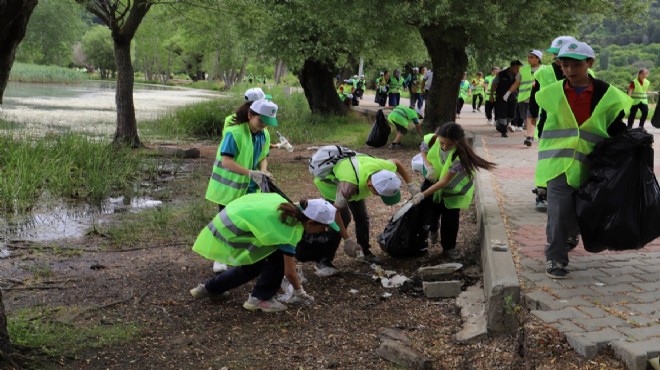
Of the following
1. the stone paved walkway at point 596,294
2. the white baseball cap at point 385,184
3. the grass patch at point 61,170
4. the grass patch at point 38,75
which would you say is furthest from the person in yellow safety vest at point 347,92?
the grass patch at point 38,75

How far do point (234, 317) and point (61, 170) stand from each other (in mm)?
5561

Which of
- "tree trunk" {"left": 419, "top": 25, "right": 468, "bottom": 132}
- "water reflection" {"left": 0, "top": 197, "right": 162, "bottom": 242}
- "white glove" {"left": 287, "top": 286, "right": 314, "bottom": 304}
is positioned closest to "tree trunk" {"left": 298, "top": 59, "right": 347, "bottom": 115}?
"tree trunk" {"left": 419, "top": 25, "right": 468, "bottom": 132}

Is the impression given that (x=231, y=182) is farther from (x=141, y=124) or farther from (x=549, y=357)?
(x=141, y=124)

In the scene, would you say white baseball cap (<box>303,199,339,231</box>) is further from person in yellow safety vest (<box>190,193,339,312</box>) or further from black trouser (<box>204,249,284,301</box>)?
black trouser (<box>204,249,284,301</box>)

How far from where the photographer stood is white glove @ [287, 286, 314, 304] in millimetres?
5051

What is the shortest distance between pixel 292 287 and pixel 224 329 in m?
0.72

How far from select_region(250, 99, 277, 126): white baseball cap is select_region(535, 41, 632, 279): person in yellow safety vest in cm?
207

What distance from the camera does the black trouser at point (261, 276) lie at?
194 inches

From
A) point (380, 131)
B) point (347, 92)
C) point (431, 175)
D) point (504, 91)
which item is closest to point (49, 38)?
point (347, 92)

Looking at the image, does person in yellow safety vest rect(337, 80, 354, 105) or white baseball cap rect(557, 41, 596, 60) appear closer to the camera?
white baseball cap rect(557, 41, 596, 60)

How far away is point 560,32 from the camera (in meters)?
13.9

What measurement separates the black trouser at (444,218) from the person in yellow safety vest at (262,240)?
1387 millimetres

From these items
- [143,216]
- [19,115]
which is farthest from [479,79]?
[143,216]

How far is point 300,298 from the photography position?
5078 mm
